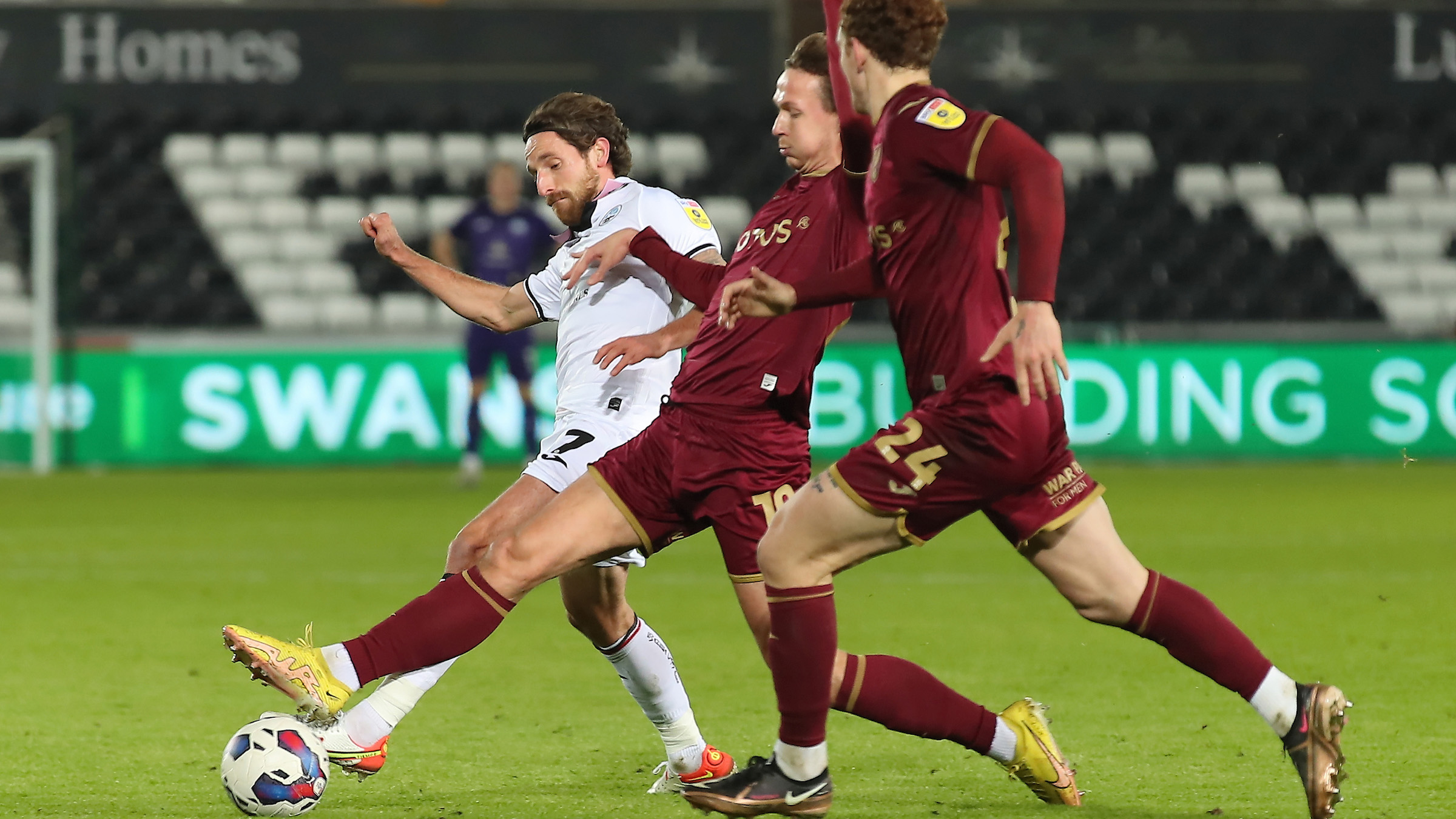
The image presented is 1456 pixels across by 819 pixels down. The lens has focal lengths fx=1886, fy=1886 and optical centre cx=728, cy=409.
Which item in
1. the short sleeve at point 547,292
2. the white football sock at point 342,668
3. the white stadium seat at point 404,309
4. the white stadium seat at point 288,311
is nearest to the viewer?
the white football sock at point 342,668

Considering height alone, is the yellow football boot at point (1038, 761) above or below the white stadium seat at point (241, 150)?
below

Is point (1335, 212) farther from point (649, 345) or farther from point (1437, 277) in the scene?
point (649, 345)

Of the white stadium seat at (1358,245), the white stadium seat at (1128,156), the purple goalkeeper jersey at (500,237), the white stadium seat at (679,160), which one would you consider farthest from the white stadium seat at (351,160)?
the white stadium seat at (1358,245)

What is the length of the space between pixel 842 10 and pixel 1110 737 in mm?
2141

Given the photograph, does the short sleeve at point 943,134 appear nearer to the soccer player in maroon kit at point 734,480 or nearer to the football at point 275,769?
the soccer player in maroon kit at point 734,480

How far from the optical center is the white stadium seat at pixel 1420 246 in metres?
17.7

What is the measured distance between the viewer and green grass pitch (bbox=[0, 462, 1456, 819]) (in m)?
4.32

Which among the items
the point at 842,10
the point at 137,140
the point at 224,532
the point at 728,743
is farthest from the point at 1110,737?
the point at 137,140

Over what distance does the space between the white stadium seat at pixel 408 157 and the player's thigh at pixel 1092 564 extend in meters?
14.3

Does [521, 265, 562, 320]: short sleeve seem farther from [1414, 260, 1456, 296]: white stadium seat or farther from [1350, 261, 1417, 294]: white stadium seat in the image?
[1414, 260, 1456, 296]: white stadium seat

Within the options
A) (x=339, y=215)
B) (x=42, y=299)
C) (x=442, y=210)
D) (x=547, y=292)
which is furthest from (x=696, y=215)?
(x=339, y=215)

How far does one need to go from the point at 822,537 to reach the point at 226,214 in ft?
47.1

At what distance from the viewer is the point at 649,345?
4332 millimetres

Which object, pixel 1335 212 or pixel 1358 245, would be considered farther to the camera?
pixel 1335 212
